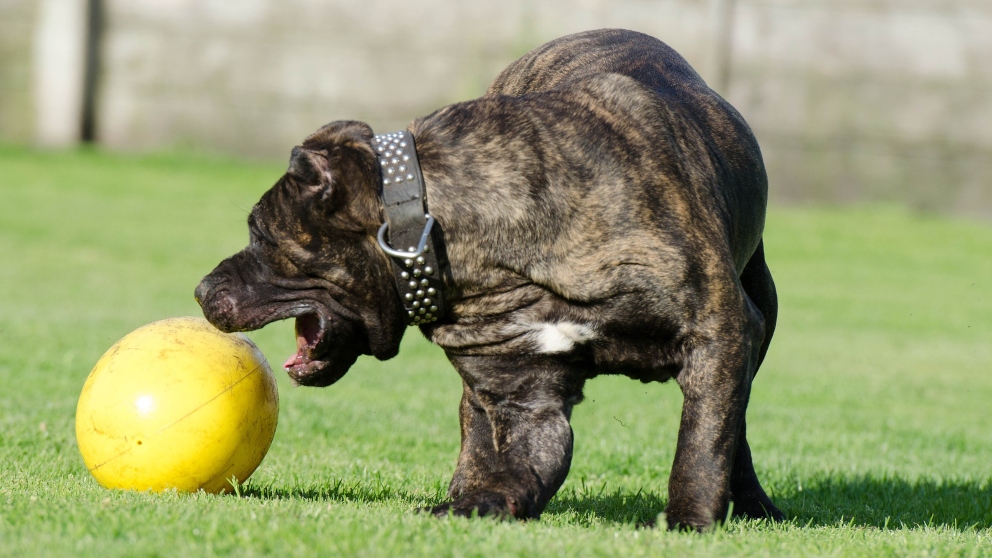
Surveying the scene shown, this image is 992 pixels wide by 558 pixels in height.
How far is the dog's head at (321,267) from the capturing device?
3.66m

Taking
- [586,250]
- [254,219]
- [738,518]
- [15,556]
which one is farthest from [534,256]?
[15,556]

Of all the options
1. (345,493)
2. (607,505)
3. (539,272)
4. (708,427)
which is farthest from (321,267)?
(607,505)

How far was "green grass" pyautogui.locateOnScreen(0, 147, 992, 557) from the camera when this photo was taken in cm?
319

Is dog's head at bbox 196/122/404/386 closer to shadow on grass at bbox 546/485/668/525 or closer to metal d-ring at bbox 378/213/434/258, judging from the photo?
metal d-ring at bbox 378/213/434/258

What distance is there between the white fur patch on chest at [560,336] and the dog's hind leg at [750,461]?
0.89m

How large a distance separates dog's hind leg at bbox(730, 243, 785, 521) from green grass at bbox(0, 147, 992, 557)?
0.59 ft

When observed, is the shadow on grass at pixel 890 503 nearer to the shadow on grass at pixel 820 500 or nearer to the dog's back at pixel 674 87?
the shadow on grass at pixel 820 500

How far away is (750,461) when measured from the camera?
464cm

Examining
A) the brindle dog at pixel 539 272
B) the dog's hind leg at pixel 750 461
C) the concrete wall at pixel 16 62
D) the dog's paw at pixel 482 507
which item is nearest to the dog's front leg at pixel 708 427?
the brindle dog at pixel 539 272

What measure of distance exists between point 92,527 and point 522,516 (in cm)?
127

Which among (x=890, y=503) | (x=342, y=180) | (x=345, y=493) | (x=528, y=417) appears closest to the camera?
(x=342, y=180)

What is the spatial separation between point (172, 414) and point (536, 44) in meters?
12.9

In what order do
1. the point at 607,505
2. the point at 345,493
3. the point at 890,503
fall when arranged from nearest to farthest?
the point at 345,493 < the point at 607,505 < the point at 890,503

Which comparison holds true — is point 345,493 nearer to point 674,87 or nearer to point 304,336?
point 304,336
